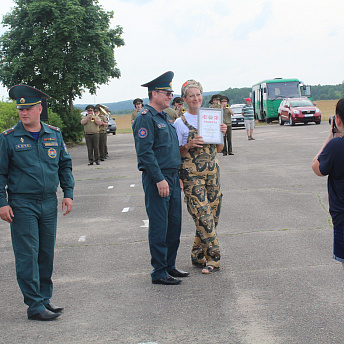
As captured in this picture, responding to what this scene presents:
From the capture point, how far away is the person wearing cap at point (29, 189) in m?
4.78

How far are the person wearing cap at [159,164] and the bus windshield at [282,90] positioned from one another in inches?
1490

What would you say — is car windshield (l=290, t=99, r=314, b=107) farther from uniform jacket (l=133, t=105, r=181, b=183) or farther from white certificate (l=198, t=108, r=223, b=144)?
uniform jacket (l=133, t=105, r=181, b=183)

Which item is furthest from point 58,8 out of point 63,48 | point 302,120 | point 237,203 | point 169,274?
point 169,274

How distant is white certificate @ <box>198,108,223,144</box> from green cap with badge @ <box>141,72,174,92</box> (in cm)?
50

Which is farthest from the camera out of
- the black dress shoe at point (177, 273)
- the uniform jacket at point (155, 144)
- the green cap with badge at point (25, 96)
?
the black dress shoe at point (177, 273)

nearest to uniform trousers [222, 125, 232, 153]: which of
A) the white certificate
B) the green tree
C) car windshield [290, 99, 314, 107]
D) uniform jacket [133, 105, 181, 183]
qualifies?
the white certificate

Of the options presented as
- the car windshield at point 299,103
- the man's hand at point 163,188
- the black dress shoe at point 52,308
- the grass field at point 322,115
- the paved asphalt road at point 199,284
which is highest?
the man's hand at point 163,188

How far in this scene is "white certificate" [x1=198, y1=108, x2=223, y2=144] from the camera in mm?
6109

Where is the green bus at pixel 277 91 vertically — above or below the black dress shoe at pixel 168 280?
above

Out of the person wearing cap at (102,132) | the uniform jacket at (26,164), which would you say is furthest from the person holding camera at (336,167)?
the person wearing cap at (102,132)

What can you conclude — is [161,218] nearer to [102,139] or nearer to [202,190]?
[202,190]

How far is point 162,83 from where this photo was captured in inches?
227

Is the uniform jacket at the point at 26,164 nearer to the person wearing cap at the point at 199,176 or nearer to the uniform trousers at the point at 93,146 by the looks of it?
the person wearing cap at the point at 199,176

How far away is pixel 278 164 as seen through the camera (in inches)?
644
